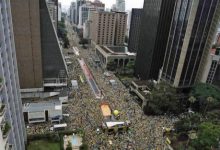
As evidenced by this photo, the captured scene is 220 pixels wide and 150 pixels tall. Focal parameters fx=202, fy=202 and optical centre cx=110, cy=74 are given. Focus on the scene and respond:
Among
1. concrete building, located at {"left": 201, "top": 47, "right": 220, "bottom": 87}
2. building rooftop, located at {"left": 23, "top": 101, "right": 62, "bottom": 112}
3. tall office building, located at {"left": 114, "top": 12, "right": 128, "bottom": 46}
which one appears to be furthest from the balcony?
tall office building, located at {"left": 114, "top": 12, "right": 128, "bottom": 46}

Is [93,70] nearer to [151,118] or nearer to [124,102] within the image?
[124,102]

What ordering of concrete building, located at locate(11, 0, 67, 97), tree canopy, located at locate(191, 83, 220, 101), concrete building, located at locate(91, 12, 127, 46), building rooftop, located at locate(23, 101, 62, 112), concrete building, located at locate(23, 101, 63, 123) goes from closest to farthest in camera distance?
1. concrete building, located at locate(23, 101, 63, 123)
2. building rooftop, located at locate(23, 101, 62, 112)
3. concrete building, located at locate(11, 0, 67, 97)
4. tree canopy, located at locate(191, 83, 220, 101)
5. concrete building, located at locate(91, 12, 127, 46)

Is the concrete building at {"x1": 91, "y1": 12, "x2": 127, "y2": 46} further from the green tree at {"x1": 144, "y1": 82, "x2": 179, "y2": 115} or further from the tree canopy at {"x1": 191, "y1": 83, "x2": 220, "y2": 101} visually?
the tree canopy at {"x1": 191, "y1": 83, "x2": 220, "y2": 101}

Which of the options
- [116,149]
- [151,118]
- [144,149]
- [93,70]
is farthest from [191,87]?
[93,70]

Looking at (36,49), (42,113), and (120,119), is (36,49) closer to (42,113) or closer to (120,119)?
(42,113)

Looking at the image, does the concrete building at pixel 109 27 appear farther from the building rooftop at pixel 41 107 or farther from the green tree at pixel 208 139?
the green tree at pixel 208 139

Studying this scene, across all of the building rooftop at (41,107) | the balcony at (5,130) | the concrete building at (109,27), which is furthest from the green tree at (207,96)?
the concrete building at (109,27)
